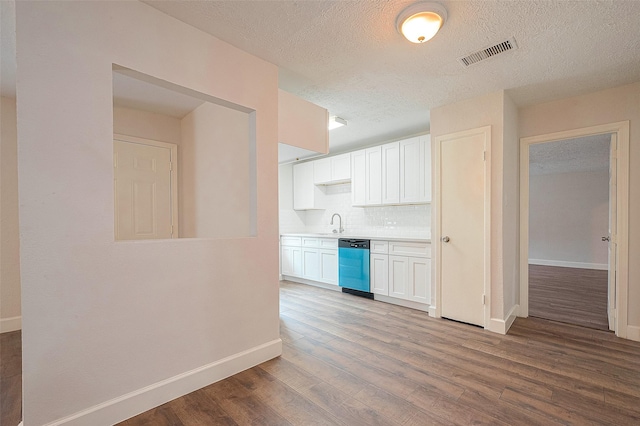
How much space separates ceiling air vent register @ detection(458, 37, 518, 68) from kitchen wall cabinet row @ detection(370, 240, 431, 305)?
2.08 metres

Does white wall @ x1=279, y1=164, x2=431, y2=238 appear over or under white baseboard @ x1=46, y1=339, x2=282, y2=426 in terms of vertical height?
over

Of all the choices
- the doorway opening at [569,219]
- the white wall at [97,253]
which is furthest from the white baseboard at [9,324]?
the doorway opening at [569,219]

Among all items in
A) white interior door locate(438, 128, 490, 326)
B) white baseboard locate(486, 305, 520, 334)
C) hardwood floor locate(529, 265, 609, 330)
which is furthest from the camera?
hardwood floor locate(529, 265, 609, 330)

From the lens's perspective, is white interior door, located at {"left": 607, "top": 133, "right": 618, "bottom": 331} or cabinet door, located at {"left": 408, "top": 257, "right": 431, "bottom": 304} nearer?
white interior door, located at {"left": 607, "top": 133, "right": 618, "bottom": 331}

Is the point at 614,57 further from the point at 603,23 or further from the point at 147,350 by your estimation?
the point at 147,350

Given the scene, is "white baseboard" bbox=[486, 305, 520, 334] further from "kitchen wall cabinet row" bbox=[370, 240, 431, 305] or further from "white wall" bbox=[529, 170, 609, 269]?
"white wall" bbox=[529, 170, 609, 269]

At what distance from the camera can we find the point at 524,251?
3.60 metres

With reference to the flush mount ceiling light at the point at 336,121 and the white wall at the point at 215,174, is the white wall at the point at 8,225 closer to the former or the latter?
the white wall at the point at 215,174

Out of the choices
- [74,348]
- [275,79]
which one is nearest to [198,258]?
[74,348]

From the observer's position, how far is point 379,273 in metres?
4.17

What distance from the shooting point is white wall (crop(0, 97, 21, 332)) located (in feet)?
10.5

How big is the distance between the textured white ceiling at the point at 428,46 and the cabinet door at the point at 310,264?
272 centimetres

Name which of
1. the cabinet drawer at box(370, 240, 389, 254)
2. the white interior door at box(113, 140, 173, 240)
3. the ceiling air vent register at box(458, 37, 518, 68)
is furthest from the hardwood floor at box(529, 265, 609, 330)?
the white interior door at box(113, 140, 173, 240)

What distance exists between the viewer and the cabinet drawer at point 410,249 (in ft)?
12.0
